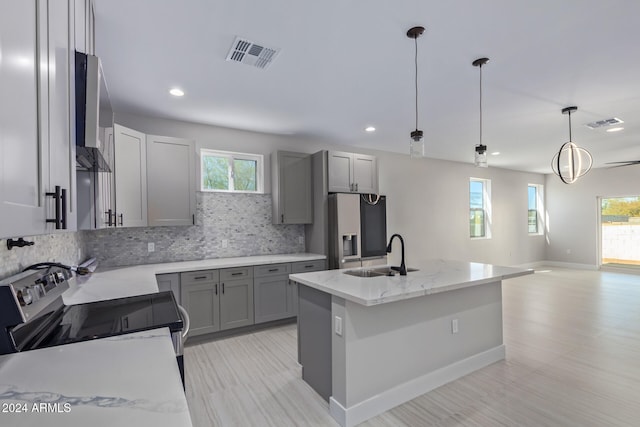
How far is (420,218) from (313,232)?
2.70m

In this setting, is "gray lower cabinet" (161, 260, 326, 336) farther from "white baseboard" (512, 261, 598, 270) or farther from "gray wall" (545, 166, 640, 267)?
"gray wall" (545, 166, 640, 267)

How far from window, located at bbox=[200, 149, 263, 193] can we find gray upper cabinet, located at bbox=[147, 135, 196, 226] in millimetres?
396

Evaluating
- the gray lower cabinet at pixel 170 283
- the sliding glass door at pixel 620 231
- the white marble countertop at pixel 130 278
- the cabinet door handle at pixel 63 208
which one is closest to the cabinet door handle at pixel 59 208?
the cabinet door handle at pixel 63 208

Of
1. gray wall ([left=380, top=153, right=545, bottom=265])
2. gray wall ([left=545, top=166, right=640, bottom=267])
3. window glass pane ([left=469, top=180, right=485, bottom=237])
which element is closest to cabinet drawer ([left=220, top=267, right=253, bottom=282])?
gray wall ([left=380, top=153, right=545, bottom=265])

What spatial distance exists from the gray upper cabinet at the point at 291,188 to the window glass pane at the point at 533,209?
7.52m

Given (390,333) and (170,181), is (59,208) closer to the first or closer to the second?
(390,333)

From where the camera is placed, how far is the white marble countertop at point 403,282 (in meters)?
1.92

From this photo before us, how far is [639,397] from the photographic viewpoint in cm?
230

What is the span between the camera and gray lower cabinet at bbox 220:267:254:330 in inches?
140

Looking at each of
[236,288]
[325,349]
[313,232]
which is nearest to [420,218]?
[313,232]

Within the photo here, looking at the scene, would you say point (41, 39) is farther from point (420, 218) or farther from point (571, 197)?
point (571, 197)

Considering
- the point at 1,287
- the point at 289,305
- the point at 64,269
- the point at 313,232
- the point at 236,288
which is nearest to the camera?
the point at 1,287

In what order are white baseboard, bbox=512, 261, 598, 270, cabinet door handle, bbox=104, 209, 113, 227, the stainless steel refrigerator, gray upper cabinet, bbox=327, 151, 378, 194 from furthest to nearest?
white baseboard, bbox=512, 261, 598, 270 → gray upper cabinet, bbox=327, 151, 378, 194 → the stainless steel refrigerator → cabinet door handle, bbox=104, 209, 113, 227

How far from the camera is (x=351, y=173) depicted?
4.64 m
